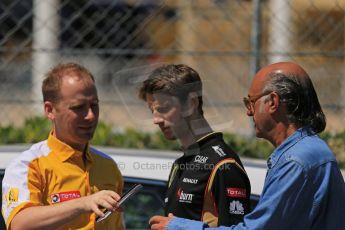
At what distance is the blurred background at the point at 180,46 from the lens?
622cm

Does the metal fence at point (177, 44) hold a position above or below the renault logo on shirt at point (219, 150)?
above

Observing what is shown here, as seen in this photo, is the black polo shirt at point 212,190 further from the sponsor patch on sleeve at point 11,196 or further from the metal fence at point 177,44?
the metal fence at point 177,44

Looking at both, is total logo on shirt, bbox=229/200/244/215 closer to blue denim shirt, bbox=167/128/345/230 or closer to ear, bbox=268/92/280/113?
blue denim shirt, bbox=167/128/345/230

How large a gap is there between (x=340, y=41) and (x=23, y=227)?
4.12 metres

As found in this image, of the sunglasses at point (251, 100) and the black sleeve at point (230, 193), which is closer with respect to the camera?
the sunglasses at point (251, 100)

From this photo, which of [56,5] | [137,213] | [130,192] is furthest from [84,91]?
[56,5]

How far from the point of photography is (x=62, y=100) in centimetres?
329

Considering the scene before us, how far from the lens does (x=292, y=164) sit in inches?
108

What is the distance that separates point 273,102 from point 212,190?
0.45 m

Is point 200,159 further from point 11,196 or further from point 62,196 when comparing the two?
point 11,196

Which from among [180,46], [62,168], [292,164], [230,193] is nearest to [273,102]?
[292,164]

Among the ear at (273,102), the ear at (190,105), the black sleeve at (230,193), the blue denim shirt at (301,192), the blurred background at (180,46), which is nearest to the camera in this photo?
the blue denim shirt at (301,192)

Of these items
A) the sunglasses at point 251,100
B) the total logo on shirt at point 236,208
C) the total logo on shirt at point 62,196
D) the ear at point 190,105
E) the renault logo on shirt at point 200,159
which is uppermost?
the sunglasses at point 251,100

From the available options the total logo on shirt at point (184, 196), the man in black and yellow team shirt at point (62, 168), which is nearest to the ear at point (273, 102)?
the total logo on shirt at point (184, 196)
